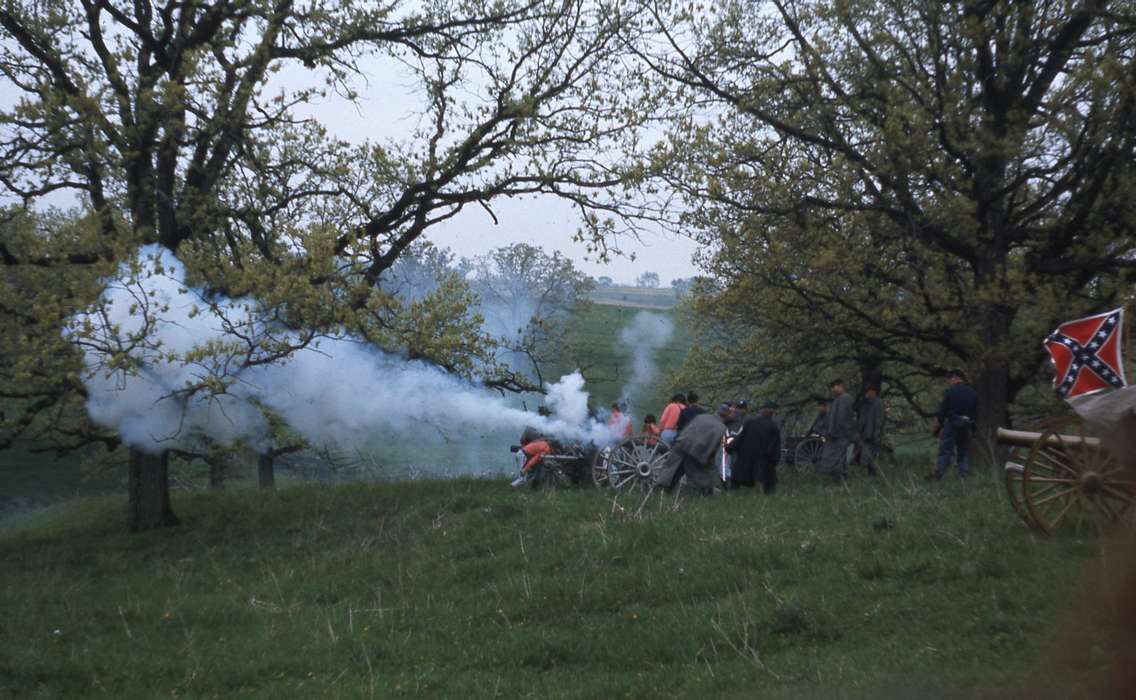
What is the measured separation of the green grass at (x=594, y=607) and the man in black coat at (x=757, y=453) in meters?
2.03

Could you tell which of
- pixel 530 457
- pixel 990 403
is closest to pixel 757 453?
pixel 530 457

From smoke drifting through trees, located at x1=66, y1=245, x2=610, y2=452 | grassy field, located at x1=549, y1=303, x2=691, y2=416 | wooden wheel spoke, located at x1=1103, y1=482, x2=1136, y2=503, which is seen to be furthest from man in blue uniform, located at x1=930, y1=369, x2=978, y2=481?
grassy field, located at x1=549, y1=303, x2=691, y2=416

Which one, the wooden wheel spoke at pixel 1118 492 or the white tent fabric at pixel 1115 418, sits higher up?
the white tent fabric at pixel 1115 418

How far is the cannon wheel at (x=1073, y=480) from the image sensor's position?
347 inches

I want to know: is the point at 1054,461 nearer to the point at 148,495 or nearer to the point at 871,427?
the point at 871,427

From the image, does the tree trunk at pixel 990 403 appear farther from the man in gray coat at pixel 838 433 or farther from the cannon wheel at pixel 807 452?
the cannon wheel at pixel 807 452

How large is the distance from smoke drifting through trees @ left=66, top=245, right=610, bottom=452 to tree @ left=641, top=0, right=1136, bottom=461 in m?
4.96

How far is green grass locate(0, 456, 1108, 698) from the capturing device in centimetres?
742

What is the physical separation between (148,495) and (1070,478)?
1402cm

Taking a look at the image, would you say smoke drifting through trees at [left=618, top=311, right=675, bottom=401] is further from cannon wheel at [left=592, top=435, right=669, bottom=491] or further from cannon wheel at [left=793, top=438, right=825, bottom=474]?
cannon wheel at [left=592, top=435, right=669, bottom=491]

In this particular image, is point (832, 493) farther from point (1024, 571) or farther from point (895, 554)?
point (1024, 571)

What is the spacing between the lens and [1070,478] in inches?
358

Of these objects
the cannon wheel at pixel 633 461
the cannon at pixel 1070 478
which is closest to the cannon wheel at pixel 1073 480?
the cannon at pixel 1070 478

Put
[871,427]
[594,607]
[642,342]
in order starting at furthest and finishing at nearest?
[642,342] < [871,427] < [594,607]
